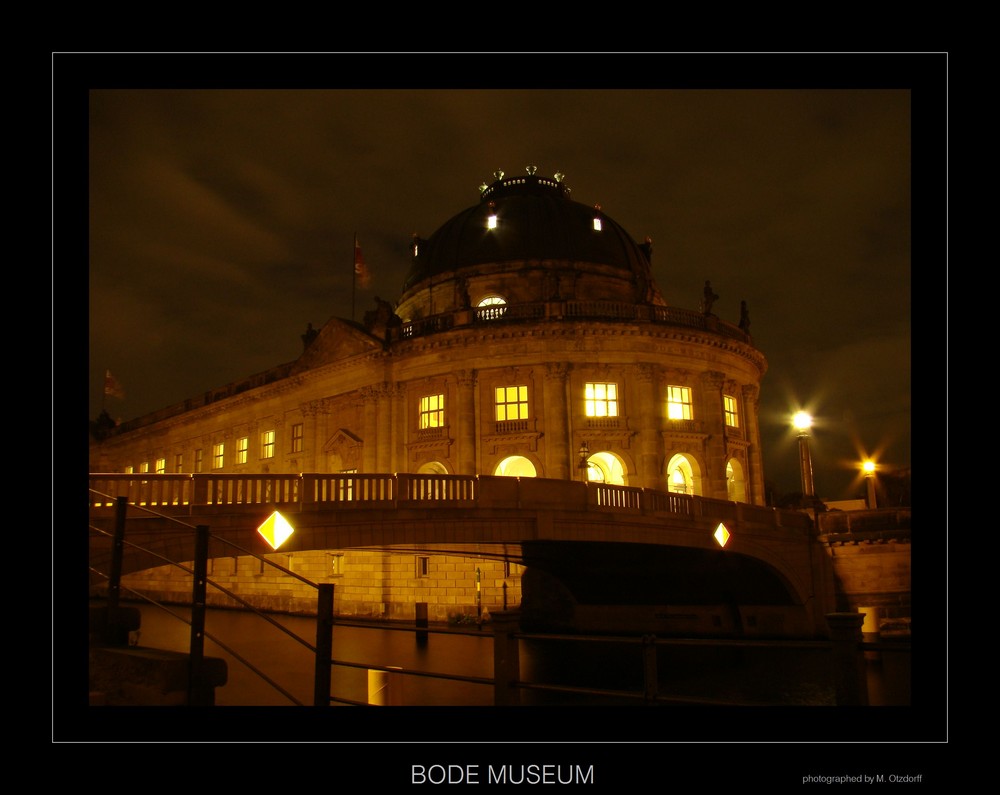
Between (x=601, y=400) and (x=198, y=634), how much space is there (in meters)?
31.5

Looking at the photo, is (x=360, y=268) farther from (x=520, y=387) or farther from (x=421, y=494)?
(x=421, y=494)

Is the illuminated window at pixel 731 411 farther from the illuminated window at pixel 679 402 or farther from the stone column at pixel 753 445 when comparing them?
the illuminated window at pixel 679 402

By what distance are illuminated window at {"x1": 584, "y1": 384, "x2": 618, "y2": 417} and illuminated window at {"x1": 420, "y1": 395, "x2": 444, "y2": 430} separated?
22.8ft

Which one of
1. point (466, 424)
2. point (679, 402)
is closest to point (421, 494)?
point (466, 424)

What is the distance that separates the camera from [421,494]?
25.7 m

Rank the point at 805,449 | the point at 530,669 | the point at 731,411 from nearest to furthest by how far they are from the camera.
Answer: the point at 530,669
the point at 805,449
the point at 731,411

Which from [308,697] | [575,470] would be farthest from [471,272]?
[308,697]

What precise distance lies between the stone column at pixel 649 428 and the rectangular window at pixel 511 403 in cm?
486

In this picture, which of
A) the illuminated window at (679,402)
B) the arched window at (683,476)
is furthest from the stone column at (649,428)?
the arched window at (683,476)

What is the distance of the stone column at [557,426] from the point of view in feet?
126

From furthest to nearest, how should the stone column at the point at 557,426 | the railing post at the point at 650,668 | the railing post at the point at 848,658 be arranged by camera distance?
1. the stone column at the point at 557,426
2. the railing post at the point at 650,668
3. the railing post at the point at 848,658

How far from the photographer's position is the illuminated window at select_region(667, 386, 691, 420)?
40.2m

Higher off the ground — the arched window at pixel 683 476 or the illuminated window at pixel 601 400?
the illuminated window at pixel 601 400
